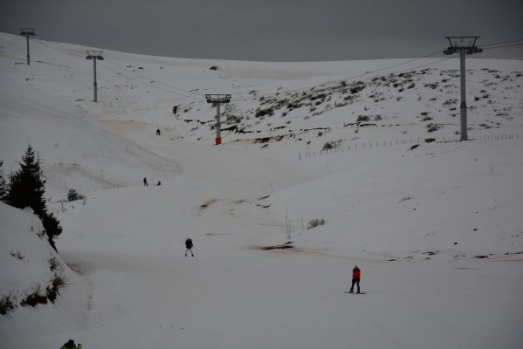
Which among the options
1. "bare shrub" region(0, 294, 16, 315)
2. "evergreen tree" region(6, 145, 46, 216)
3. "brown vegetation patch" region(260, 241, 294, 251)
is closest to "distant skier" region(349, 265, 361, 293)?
"bare shrub" region(0, 294, 16, 315)

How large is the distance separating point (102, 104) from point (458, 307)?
8339cm

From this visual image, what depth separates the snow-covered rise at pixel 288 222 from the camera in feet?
50.3

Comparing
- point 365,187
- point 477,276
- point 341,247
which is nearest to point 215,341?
point 477,276

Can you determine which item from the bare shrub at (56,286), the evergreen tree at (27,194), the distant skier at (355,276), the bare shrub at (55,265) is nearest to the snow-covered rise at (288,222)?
the bare shrub at (56,286)

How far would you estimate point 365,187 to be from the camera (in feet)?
118

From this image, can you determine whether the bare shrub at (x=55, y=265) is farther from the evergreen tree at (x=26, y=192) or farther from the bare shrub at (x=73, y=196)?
the bare shrub at (x=73, y=196)

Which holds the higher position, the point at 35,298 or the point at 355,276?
the point at 35,298

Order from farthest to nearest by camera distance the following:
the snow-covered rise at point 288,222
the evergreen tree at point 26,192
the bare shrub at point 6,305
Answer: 1. the evergreen tree at point 26,192
2. the snow-covered rise at point 288,222
3. the bare shrub at point 6,305

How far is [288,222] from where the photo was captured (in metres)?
35.5

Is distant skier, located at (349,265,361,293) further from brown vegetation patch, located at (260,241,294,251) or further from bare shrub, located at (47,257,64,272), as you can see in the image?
brown vegetation patch, located at (260,241,294,251)

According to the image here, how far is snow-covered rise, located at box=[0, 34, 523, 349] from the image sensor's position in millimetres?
15336

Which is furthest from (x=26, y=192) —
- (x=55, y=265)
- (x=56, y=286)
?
(x=56, y=286)

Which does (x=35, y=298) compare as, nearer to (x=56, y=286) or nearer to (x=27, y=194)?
(x=56, y=286)

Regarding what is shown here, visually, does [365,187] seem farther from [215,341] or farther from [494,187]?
[215,341]
